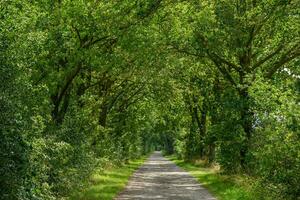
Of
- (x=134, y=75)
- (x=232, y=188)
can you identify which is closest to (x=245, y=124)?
(x=232, y=188)

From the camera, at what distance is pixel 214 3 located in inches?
1011

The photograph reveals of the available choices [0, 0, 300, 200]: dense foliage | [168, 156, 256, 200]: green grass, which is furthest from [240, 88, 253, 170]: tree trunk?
[168, 156, 256, 200]: green grass

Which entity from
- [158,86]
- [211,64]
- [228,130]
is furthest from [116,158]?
[228,130]

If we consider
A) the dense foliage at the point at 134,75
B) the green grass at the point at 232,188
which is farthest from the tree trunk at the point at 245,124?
the green grass at the point at 232,188

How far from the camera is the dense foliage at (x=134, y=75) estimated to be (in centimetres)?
1194

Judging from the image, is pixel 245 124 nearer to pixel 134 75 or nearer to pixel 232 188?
pixel 232 188

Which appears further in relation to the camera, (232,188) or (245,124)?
(245,124)

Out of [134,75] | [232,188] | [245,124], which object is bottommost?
[232,188]

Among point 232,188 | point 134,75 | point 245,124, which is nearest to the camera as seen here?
point 232,188

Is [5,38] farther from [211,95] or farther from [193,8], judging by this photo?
[211,95]

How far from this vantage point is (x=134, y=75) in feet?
98.8

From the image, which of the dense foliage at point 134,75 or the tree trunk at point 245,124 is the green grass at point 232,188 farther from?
the tree trunk at point 245,124

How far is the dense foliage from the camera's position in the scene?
39.2 ft

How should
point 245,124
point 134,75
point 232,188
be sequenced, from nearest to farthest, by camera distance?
point 232,188, point 245,124, point 134,75
